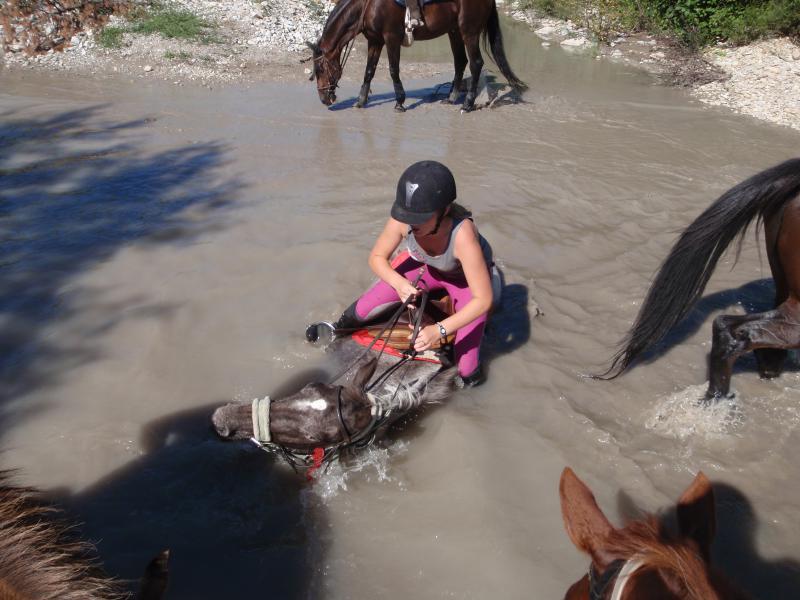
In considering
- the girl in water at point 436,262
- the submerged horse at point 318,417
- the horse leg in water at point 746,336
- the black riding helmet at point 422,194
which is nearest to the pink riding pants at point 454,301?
the girl in water at point 436,262

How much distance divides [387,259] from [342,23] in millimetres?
6633

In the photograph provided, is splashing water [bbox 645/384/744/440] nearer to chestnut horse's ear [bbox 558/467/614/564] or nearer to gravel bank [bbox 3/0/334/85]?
chestnut horse's ear [bbox 558/467/614/564]

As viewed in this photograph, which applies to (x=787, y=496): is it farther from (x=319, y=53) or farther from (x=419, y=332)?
(x=319, y=53)

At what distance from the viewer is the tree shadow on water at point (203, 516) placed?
2.28m

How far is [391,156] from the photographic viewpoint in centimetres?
666

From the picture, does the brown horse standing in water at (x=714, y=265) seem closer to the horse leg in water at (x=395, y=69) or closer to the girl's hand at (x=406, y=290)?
the girl's hand at (x=406, y=290)

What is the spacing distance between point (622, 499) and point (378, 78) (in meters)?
9.82

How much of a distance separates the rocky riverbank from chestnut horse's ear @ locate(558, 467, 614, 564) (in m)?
8.66

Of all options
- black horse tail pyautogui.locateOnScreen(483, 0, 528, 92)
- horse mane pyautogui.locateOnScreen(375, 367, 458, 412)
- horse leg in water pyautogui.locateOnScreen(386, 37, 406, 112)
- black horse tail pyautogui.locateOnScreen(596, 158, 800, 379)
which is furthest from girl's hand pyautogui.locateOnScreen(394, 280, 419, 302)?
black horse tail pyautogui.locateOnScreen(483, 0, 528, 92)

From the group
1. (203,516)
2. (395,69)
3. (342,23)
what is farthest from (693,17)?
(203,516)

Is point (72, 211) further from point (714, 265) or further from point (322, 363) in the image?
point (714, 265)

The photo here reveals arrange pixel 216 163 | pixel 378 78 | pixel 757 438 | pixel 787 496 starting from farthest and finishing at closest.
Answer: pixel 378 78 < pixel 216 163 < pixel 757 438 < pixel 787 496

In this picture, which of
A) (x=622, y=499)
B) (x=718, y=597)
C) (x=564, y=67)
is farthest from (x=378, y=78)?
(x=718, y=597)

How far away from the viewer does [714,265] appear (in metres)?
3.01
